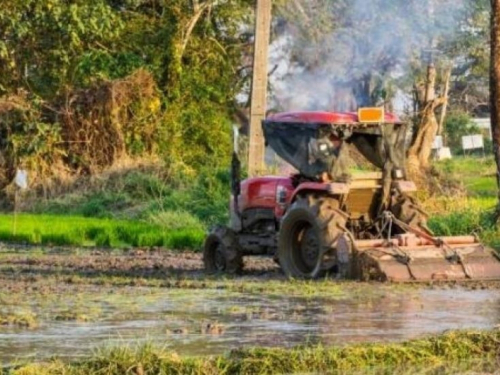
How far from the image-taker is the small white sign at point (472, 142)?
53.1 metres

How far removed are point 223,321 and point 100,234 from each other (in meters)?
11.8

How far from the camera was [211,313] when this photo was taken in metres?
13.4

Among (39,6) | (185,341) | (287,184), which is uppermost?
(39,6)

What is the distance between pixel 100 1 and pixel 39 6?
1.33 metres

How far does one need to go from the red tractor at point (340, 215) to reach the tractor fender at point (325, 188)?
0.4 inches

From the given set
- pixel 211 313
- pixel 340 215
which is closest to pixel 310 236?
pixel 340 215

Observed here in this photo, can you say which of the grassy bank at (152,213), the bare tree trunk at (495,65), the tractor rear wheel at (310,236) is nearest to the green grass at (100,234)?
the grassy bank at (152,213)

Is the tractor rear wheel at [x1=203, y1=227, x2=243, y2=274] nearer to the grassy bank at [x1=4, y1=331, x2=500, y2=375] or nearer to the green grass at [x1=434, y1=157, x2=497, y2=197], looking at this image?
the grassy bank at [x1=4, y1=331, x2=500, y2=375]

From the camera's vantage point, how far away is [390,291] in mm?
15250

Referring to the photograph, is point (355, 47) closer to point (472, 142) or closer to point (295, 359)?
point (472, 142)

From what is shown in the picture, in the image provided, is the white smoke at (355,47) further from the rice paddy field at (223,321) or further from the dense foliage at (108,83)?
the rice paddy field at (223,321)

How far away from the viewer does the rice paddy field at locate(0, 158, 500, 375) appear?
10.2m

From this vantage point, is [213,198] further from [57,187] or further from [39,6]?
[39,6]

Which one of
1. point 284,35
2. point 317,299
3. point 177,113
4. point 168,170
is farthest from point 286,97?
point 317,299
